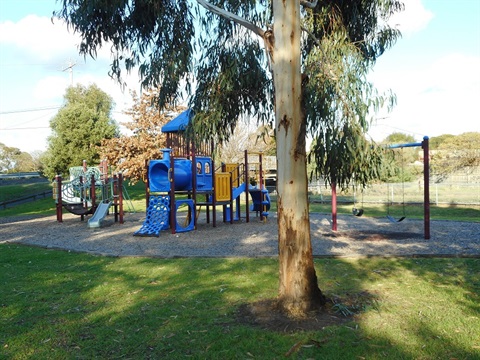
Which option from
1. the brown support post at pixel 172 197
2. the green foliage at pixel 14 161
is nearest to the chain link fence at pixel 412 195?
the brown support post at pixel 172 197

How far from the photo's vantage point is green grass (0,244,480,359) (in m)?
3.98

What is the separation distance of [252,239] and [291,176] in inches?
258

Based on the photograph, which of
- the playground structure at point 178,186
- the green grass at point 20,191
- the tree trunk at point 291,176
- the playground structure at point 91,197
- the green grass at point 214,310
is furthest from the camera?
the green grass at point 20,191

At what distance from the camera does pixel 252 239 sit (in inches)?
442

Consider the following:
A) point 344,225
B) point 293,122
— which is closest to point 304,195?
point 293,122

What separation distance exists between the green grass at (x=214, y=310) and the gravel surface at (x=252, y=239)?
3.43 ft

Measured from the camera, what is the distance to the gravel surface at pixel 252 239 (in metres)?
9.15

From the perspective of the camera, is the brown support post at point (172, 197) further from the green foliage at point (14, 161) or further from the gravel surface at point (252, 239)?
the green foliage at point (14, 161)

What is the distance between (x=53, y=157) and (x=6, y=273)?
29.4m

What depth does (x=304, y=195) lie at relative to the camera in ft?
16.0

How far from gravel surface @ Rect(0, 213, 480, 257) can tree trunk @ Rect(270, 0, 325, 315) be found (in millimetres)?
3672

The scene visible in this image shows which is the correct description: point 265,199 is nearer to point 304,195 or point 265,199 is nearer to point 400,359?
point 304,195

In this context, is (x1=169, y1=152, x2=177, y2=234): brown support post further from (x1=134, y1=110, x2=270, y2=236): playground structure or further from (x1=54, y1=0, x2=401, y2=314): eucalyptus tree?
(x1=54, y1=0, x2=401, y2=314): eucalyptus tree

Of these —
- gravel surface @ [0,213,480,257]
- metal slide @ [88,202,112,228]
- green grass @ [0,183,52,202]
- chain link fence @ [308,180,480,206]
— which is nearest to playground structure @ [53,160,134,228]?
metal slide @ [88,202,112,228]
